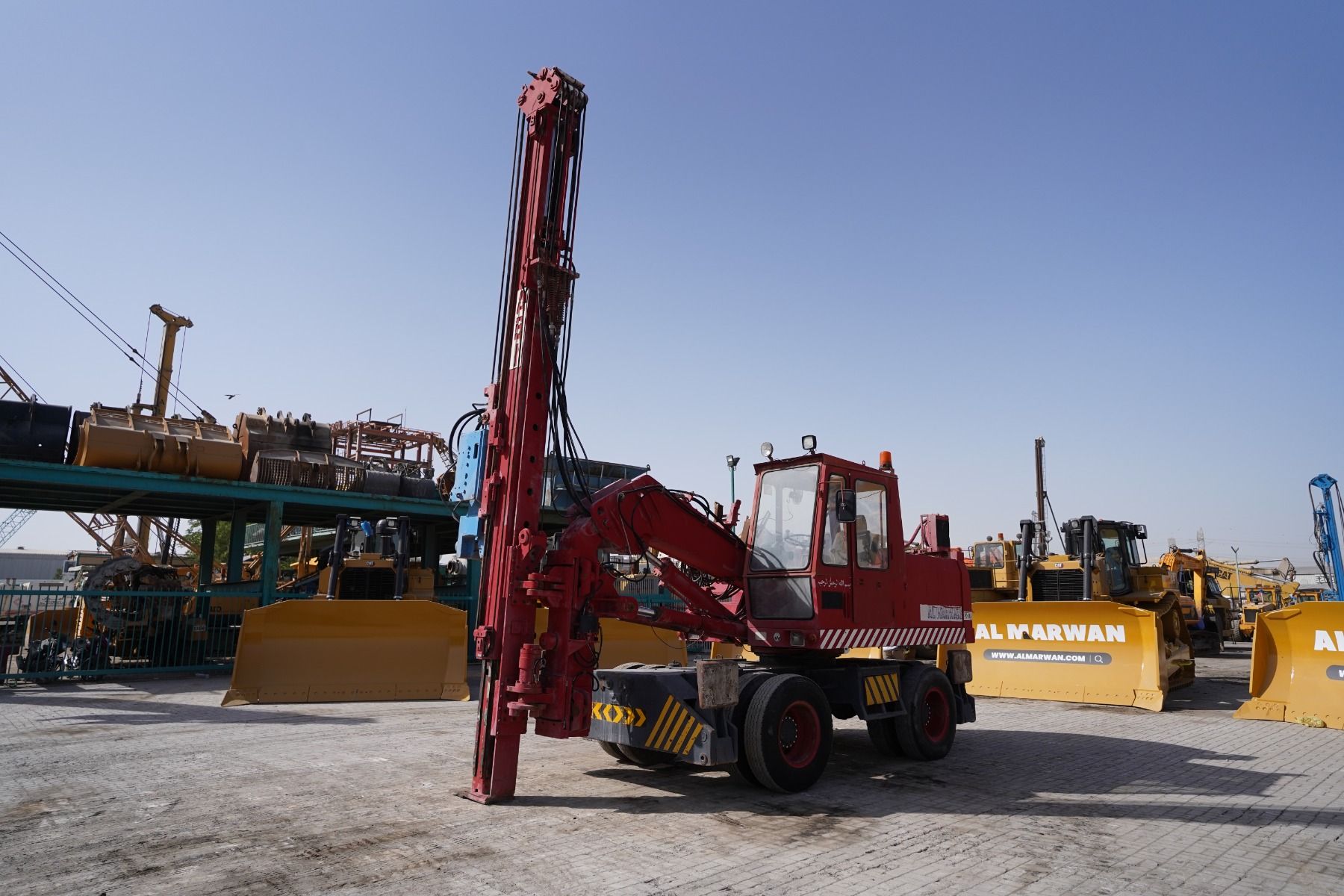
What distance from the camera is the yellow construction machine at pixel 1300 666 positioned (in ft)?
35.0

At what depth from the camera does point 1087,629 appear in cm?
1294

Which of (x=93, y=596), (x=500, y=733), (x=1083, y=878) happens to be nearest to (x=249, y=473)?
(x=93, y=596)

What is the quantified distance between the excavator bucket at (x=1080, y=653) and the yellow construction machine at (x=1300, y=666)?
124 cm

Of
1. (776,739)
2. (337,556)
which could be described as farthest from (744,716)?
(337,556)

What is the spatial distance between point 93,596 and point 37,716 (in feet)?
17.9

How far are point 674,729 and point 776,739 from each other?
887 millimetres

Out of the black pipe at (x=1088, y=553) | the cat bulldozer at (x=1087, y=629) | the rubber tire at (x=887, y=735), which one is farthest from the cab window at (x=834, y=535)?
the black pipe at (x=1088, y=553)

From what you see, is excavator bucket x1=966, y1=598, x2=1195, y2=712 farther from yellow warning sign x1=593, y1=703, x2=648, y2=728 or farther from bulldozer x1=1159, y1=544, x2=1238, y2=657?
bulldozer x1=1159, y1=544, x2=1238, y2=657

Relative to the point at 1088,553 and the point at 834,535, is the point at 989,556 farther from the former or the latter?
→ the point at 834,535

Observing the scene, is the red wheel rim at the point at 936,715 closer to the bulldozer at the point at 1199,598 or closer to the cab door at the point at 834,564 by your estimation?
the cab door at the point at 834,564

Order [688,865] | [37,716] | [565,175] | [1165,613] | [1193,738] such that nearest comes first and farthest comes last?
[688,865]
[565,175]
[1193,738]
[37,716]
[1165,613]

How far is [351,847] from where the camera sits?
5383 millimetres

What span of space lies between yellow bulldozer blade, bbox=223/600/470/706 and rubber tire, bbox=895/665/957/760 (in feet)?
24.7

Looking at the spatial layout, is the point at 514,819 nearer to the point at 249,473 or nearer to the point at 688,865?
the point at 688,865
